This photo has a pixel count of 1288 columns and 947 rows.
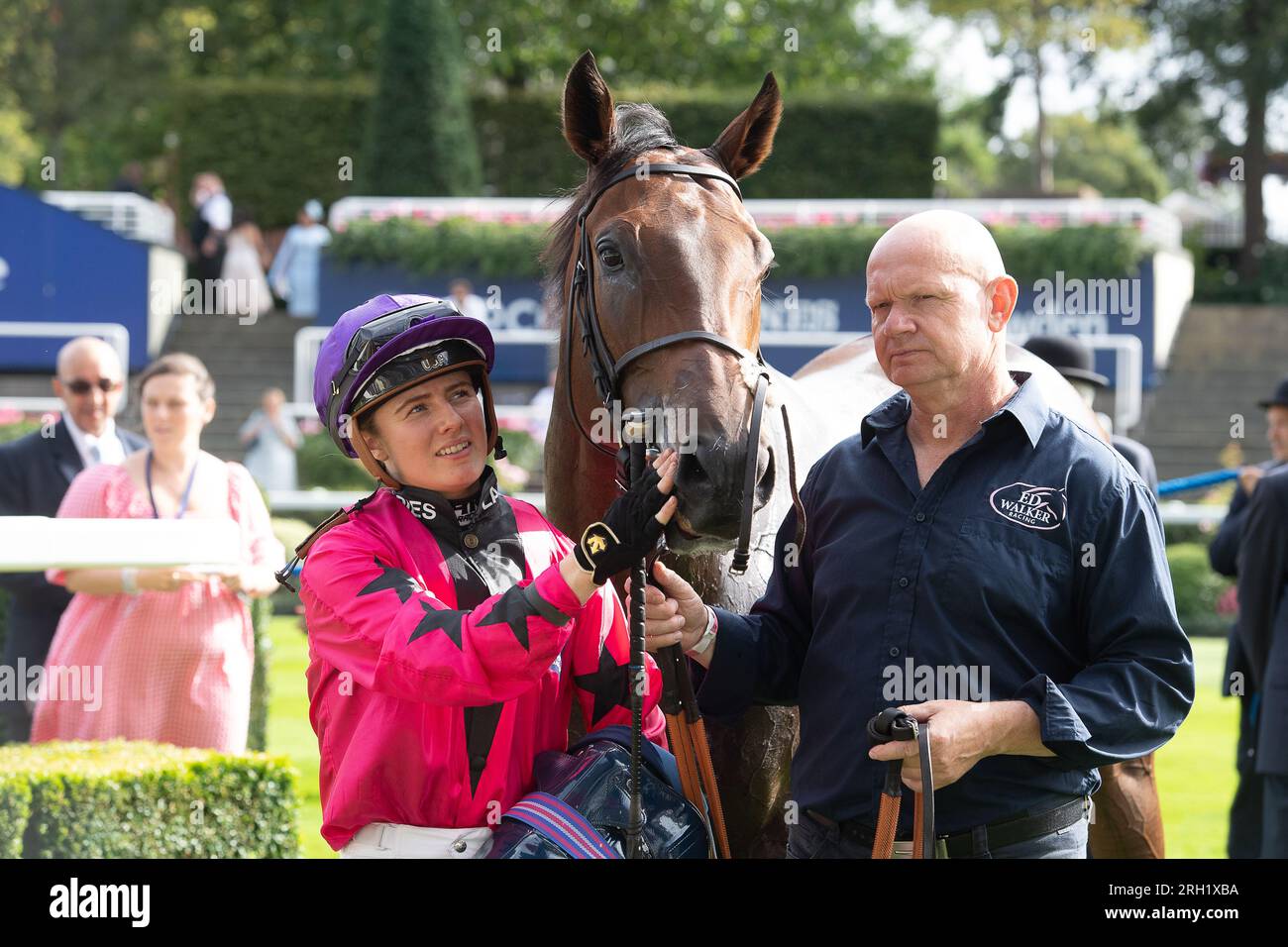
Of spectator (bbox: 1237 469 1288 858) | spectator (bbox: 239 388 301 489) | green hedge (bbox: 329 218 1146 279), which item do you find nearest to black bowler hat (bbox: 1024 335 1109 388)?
spectator (bbox: 1237 469 1288 858)

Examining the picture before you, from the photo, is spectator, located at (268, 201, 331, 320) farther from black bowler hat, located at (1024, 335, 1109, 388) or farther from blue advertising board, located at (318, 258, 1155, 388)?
black bowler hat, located at (1024, 335, 1109, 388)

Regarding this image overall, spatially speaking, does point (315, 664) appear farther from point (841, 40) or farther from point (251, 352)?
point (841, 40)

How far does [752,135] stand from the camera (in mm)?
3354

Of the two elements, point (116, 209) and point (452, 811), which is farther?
point (116, 209)

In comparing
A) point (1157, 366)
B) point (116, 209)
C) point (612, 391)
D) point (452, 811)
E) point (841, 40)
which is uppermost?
point (841, 40)

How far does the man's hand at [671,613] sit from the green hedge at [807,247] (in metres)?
14.3

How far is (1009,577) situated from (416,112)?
785 inches

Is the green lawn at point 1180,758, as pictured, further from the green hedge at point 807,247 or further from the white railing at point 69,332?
the green hedge at point 807,247

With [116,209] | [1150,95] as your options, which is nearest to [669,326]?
[116,209]

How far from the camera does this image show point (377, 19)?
26453mm

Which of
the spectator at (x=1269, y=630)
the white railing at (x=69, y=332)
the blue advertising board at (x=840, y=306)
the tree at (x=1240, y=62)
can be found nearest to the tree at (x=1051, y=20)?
the tree at (x=1240, y=62)

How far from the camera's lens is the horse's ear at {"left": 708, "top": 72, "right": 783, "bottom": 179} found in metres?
3.28

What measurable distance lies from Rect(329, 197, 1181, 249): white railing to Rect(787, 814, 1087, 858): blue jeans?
15.3m

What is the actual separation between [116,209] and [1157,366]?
14.2m
